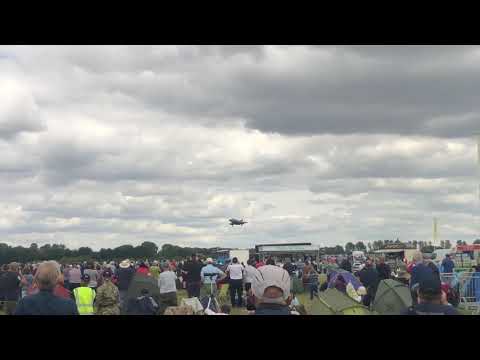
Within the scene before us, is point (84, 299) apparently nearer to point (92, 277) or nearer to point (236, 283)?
point (236, 283)

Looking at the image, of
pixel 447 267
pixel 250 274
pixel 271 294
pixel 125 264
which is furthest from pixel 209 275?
→ pixel 271 294

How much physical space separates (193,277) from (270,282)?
14.3 metres

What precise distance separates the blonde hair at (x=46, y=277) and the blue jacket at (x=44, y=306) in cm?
6

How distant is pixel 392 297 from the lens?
7.17 m

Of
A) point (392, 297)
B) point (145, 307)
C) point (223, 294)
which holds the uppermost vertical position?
point (392, 297)

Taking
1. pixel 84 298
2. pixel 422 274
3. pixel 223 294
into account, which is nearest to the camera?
pixel 422 274

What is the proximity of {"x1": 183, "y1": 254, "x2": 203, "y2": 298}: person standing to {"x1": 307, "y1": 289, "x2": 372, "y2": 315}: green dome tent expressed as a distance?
10.3 metres

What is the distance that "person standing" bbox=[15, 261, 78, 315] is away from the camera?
4.27 meters

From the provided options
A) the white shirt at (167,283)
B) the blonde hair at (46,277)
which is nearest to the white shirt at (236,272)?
the white shirt at (167,283)
